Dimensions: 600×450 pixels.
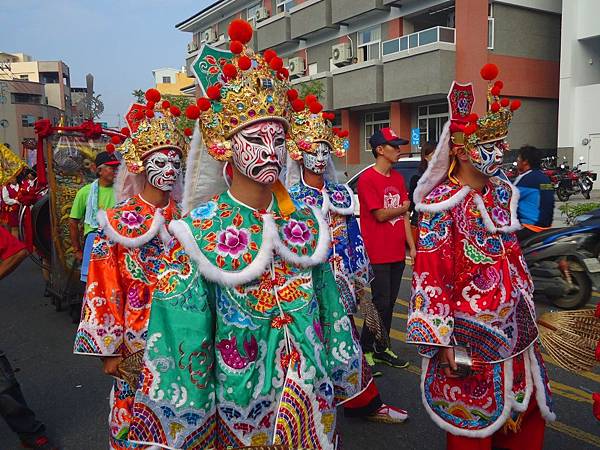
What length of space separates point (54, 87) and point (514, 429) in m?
78.6

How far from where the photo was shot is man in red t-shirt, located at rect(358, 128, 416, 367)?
15.6 ft

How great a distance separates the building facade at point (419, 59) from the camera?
19938mm

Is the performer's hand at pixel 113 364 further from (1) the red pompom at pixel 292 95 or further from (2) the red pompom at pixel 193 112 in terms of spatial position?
(1) the red pompom at pixel 292 95

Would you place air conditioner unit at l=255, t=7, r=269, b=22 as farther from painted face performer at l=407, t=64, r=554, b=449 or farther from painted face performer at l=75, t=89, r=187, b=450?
painted face performer at l=407, t=64, r=554, b=449

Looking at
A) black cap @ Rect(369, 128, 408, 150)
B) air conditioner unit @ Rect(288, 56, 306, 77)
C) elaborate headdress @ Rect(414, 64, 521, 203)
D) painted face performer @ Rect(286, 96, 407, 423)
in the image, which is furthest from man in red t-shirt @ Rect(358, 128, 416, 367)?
air conditioner unit @ Rect(288, 56, 306, 77)

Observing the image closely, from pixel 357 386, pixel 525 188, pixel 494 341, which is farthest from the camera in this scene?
pixel 525 188

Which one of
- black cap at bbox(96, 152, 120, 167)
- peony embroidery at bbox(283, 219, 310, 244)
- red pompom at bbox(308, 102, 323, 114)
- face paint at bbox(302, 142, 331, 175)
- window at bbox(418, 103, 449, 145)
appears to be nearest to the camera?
peony embroidery at bbox(283, 219, 310, 244)

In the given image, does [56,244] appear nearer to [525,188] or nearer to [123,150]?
[123,150]

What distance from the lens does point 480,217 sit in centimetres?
288

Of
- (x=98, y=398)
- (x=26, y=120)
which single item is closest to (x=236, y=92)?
(x=98, y=398)

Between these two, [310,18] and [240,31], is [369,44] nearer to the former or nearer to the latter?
[310,18]

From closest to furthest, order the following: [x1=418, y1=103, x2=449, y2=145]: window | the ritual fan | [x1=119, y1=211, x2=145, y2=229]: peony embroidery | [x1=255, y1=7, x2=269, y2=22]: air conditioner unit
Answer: the ritual fan → [x1=119, y1=211, x2=145, y2=229]: peony embroidery → [x1=418, y1=103, x2=449, y2=145]: window → [x1=255, y1=7, x2=269, y2=22]: air conditioner unit

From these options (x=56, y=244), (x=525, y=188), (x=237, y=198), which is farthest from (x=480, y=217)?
(x=56, y=244)

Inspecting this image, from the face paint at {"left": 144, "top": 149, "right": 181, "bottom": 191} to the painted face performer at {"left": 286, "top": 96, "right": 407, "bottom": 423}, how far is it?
1.00 metres
